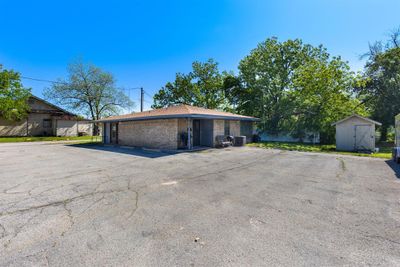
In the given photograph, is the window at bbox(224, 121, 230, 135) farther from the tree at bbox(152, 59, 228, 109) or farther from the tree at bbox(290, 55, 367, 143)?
the tree at bbox(152, 59, 228, 109)

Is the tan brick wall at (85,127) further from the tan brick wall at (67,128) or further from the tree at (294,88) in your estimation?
the tree at (294,88)

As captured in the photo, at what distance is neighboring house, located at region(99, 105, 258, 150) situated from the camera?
1260 cm

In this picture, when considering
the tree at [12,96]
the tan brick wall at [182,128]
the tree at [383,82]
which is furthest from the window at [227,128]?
the tree at [12,96]

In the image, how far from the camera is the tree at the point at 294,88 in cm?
1875

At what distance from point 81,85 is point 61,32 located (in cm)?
1441

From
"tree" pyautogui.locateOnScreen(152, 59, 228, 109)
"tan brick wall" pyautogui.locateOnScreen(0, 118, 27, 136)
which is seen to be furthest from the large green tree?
"tree" pyautogui.locateOnScreen(152, 59, 228, 109)

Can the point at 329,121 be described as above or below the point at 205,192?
above

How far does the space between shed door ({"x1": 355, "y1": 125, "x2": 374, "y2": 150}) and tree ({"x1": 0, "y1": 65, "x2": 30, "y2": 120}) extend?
36284mm

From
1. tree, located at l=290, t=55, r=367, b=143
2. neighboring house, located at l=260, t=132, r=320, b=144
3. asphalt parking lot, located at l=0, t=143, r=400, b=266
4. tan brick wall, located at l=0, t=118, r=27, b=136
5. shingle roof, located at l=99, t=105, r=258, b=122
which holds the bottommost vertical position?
asphalt parking lot, located at l=0, t=143, r=400, b=266

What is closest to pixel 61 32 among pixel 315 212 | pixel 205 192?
pixel 205 192

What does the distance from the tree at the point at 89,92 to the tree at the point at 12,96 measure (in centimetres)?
466

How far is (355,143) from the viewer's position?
13352 millimetres

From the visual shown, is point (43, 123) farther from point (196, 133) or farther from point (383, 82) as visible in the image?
point (383, 82)

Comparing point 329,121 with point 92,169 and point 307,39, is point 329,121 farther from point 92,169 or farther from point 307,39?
point 92,169
